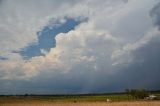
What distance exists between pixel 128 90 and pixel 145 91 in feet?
31.1

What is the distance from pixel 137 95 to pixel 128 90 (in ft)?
35.3

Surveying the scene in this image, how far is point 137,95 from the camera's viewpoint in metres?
137

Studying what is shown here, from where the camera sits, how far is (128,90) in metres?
148

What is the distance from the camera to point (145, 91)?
14050cm

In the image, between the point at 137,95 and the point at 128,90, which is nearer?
the point at 137,95

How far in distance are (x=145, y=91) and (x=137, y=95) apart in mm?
5396
